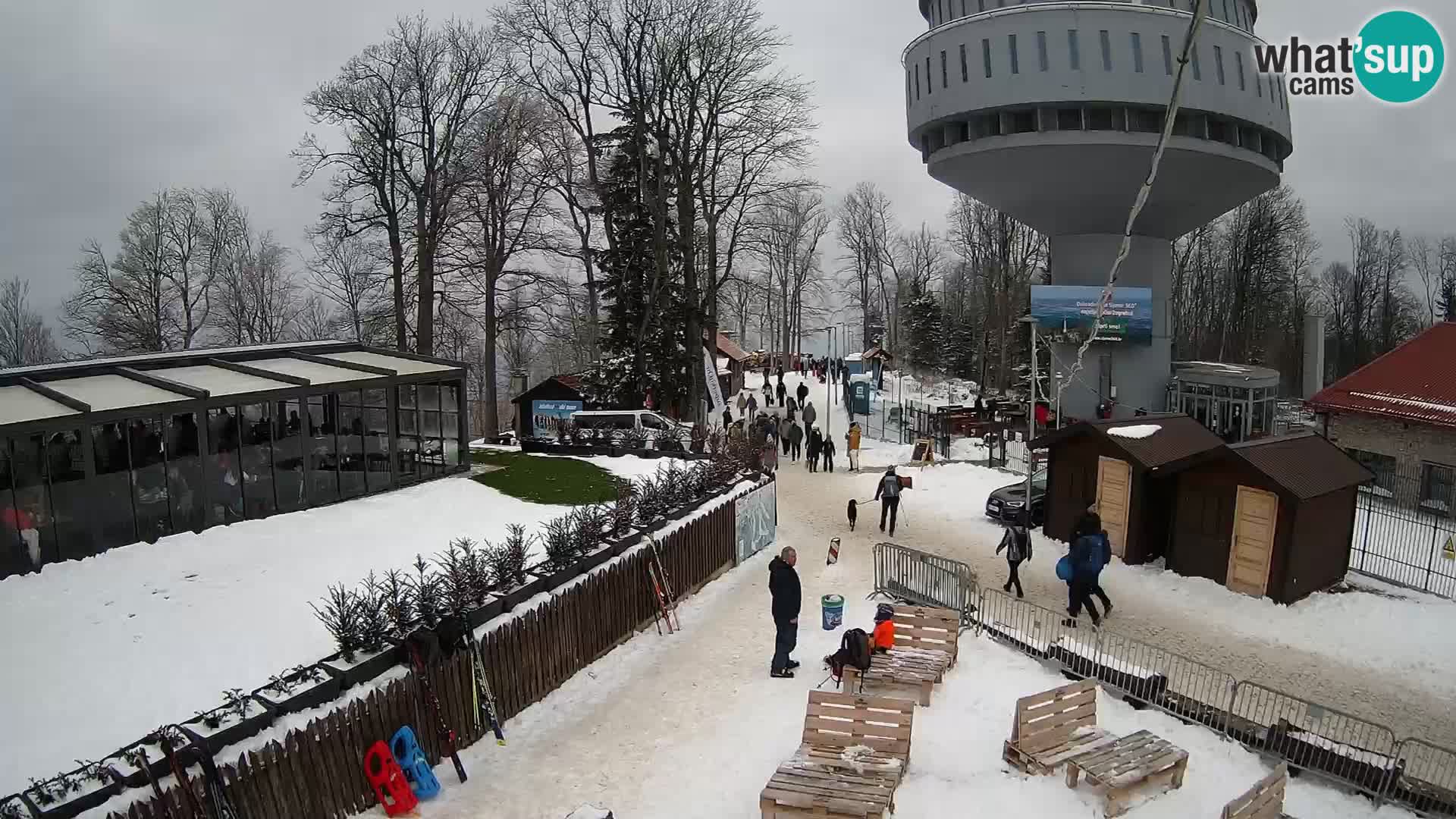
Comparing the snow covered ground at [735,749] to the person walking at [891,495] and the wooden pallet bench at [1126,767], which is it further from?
the person walking at [891,495]

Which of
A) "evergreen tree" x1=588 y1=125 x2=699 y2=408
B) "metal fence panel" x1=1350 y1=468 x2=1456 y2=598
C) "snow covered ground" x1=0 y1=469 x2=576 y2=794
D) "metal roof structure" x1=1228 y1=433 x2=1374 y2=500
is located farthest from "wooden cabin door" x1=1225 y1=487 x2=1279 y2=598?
"evergreen tree" x1=588 y1=125 x2=699 y2=408

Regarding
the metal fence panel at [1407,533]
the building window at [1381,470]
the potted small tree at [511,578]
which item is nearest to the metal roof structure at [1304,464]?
the metal fence panel at [1407,533]

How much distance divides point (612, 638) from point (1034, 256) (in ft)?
158

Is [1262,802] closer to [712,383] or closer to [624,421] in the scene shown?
[624,421]

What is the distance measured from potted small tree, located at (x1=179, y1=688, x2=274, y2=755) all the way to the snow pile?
1585 cm

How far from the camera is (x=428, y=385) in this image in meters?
20.3

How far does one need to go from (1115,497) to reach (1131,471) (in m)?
0.73

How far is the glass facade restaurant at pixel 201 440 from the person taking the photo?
12375 mm

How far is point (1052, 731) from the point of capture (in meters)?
8.10

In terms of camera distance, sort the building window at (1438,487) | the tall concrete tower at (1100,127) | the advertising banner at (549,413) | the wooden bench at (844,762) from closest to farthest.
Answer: the wooden bench at (844,762), the building window at (1438,487), the tall concrete tower at (1100,127), the advertising banner at (549,413)

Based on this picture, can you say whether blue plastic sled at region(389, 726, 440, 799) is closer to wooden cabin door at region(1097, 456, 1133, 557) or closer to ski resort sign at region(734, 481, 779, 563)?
ski resort sign at region(734, 481, 779, 563)

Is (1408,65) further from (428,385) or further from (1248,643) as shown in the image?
(428,385)

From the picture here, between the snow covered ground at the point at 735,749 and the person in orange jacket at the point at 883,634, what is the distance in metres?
0.82

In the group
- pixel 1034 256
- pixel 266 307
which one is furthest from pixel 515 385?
pixel 1034 256
